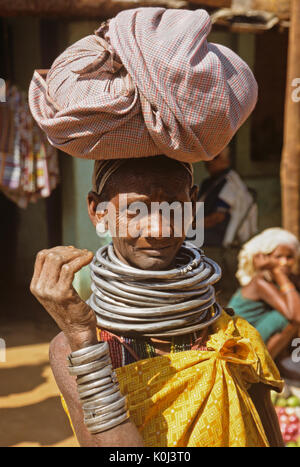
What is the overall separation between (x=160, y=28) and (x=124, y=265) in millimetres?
590

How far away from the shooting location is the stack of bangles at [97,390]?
116 cm

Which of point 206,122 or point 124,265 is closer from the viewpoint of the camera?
point 206,122

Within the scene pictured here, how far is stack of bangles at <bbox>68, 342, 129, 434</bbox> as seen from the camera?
1159mm

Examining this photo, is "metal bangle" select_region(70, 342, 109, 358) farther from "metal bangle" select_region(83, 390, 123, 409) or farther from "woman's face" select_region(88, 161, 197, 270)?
"woman's face" select_region(88, 161, 197, 270)

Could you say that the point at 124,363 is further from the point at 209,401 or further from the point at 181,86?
the point at 181,86

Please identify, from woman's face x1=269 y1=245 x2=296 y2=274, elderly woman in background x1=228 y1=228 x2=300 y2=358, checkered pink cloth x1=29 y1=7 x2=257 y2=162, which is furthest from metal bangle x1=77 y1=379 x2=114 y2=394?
woman's face x1=269 y1=245 x2=296 y2=274

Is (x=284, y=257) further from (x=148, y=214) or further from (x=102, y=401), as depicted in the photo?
(x=102, y=401)

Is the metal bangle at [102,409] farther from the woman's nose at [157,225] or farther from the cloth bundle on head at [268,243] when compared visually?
the cloth bundle on head at [268,243]

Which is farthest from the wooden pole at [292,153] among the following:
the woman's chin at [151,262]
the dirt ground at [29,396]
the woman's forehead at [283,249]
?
the woman's chin at [151,262]

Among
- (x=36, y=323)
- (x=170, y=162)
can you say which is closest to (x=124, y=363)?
(x=170, y=162)

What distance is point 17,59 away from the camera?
6.60 m

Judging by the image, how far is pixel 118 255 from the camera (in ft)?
4.74

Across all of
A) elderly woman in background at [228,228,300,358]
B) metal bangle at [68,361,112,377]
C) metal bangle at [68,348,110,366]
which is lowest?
elderly woman in background at [228,228,300,358]

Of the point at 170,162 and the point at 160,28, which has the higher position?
the point at 160,28
